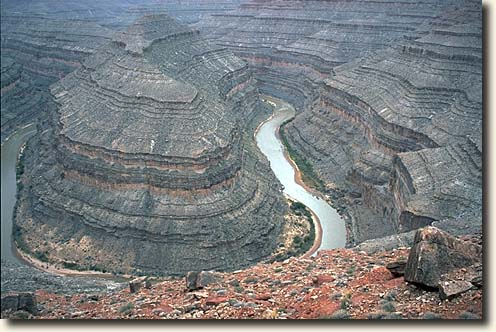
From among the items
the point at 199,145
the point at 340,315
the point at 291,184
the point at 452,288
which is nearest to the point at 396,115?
the point at 291,184

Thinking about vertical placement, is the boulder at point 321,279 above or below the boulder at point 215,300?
above

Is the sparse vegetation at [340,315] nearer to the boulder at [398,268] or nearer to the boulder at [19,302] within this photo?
the boulder at [398,268]

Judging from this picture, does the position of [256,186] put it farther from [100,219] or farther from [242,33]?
[242,33]

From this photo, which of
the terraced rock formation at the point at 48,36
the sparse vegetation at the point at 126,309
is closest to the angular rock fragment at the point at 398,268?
the sparse vegetation at the point at 126,309

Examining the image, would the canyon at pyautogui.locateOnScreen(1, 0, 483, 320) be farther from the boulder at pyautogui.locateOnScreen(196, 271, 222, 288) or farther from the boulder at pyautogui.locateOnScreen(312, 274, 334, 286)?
the boulder at pyautogui.locateOnScreen(196, 271, 222, 288)

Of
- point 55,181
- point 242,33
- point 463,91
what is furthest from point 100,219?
point 242,33

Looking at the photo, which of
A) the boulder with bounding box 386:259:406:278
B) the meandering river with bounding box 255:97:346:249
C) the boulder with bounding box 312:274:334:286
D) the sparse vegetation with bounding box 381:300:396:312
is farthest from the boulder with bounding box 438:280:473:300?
the meandering river with bounding box 255:97:346:249
